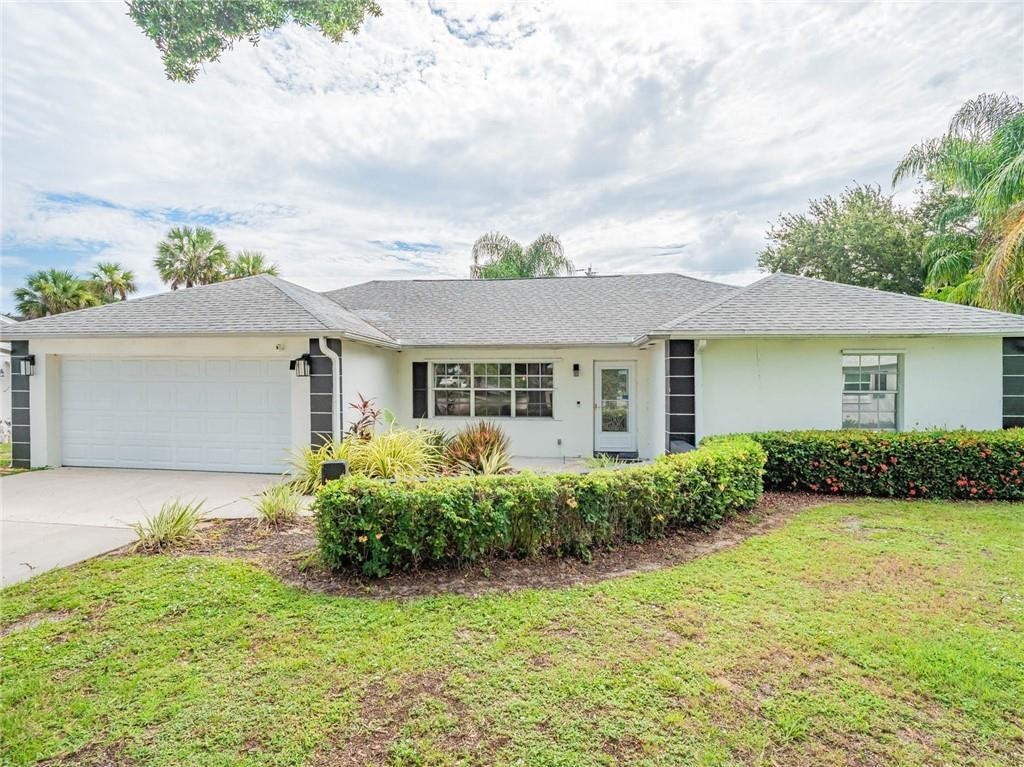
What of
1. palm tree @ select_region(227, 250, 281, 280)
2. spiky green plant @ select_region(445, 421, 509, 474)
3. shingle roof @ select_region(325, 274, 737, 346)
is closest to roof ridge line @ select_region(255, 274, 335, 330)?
shingle roof @ select_region(325, 274, 737, 346)

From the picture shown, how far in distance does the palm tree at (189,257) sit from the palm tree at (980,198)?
24095mm

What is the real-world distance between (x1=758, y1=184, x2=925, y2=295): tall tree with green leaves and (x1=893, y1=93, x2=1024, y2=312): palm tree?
59.1 inches

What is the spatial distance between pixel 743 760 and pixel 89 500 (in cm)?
897

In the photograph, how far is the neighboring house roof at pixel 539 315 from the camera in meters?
8.55

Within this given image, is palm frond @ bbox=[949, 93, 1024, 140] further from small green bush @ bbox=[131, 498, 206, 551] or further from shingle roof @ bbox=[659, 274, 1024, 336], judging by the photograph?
small green bush @ bbox=[131, 498, 206, 551]

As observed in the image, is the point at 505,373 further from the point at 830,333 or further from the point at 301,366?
the point at 830,333

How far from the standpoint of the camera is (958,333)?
8.23 metres

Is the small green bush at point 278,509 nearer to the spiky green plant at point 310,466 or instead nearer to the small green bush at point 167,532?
the small green bush at point 167,532

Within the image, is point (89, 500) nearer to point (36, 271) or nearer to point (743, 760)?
point (743, 760)

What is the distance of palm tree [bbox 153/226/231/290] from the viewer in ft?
63.3

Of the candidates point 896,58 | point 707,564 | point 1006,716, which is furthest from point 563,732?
point 896,58

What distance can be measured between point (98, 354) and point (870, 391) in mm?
14890

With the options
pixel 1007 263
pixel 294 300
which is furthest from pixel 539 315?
pixel 1007 263

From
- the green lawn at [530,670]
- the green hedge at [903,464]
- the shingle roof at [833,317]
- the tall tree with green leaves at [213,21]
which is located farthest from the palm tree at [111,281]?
the green hedge at [903,464]
